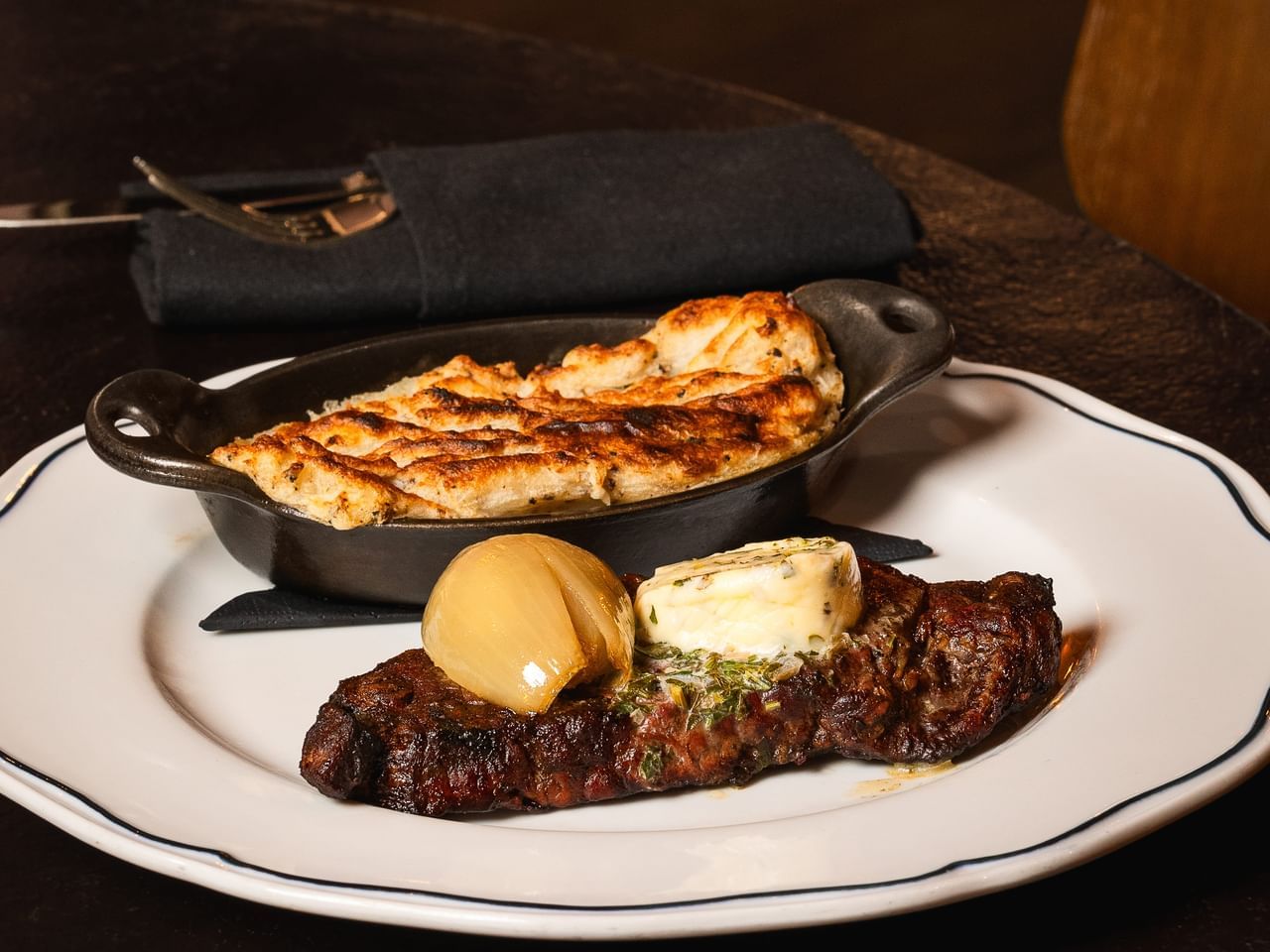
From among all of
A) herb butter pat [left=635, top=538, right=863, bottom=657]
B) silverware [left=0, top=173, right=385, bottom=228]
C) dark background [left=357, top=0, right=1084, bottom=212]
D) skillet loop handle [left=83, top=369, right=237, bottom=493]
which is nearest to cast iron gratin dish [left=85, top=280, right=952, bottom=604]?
skillet loop handle [left=83, top=369, right=237, bottom=493]

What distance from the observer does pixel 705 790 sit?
157cm

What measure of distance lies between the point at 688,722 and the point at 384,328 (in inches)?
59.4

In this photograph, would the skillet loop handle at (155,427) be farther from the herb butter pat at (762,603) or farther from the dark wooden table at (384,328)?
the herb butter pat at (762,603)

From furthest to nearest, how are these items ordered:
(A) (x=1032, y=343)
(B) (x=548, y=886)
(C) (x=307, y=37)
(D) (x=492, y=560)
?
1. (C) (x=307, y=37)
2. (A) (x=1032, y=343)
3. (D) (x=492, y=560)
4. (B) (x=548, y=886)

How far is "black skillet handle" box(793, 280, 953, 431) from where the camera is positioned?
6.66ft

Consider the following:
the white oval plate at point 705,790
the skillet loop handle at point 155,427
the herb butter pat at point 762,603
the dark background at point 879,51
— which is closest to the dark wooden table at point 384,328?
the white oval plate at point 705,790

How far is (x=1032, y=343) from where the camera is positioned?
2711mm

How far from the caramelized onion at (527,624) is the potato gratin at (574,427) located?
237 mm

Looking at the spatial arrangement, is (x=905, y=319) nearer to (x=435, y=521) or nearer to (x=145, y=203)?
(x=435, y=521)

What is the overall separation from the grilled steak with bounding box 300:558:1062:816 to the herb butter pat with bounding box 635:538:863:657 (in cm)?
4

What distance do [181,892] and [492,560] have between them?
1.49ft

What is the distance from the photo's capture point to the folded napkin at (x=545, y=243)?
2.77 m

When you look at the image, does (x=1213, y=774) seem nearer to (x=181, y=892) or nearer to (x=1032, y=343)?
(x=181, y=892)

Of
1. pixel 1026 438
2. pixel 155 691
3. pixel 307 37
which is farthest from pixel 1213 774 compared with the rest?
pixel 307 37
